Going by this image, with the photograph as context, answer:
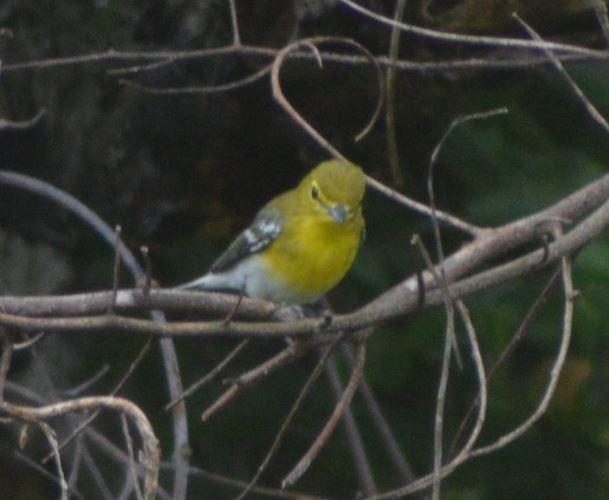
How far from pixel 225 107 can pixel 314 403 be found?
1.00m

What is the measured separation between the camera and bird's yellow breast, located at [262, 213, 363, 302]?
4.31 m

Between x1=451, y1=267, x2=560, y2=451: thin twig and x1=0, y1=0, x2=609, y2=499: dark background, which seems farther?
x1=0, y1=0, x2=609, y2=499: dark background

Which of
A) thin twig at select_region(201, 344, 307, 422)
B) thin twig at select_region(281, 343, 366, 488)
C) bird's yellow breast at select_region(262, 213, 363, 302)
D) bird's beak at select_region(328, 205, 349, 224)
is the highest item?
thin twig at select_region(201, 344, 307, 422)

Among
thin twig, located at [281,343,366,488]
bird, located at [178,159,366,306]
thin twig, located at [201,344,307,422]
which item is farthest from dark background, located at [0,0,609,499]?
thin twig, located at [201,344,307,422]

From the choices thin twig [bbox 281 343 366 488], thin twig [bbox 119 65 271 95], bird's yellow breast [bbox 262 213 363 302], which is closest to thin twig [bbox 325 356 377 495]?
bird's yellow breast [bbox 262 213 363 302]

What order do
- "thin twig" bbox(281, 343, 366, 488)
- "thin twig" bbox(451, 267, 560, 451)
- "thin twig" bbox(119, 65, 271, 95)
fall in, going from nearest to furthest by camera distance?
"thin twig" bbox(281, 343, 366, 488)
"thin twig" bbox(451, 267, 560, 451)
"thin twig" bbox(119, 65, 271, 95)

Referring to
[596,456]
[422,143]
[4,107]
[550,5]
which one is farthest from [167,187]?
[596,456]

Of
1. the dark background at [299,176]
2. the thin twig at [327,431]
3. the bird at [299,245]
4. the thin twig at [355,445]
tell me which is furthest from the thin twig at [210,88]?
the thin twig at [327,431]

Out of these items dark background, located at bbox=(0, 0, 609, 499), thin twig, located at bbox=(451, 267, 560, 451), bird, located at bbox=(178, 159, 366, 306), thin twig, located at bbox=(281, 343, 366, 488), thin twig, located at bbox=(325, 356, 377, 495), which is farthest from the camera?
bird, located at bbox=(178, 159, 366, 306)

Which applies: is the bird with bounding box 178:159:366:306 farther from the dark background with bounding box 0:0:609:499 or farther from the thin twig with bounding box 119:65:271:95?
the thin twig with bounding box 119:65:271:95

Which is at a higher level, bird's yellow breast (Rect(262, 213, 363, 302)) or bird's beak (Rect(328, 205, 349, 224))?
bird's beak (Rect(328, 205, 349, 224))

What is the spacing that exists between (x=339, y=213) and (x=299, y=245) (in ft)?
1.02

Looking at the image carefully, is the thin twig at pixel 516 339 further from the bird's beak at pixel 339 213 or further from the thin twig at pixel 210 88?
the bird's beak at pixel 339 213

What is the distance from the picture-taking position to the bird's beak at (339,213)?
4.25 metres
